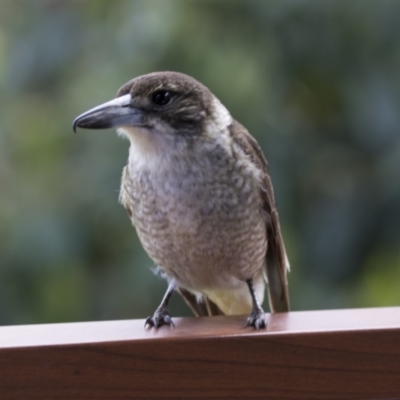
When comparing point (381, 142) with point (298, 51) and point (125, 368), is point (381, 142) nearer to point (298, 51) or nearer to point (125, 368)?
point (298, 51)

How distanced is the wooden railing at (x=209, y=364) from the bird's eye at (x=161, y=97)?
840mm

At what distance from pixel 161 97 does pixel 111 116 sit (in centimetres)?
23

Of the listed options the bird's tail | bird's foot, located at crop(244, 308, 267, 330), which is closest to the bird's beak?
bird's foot, located at crop(244, 308, 267, 330)

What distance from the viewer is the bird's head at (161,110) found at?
2666 mm

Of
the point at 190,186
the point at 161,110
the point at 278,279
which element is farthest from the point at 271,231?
the point at 161,110

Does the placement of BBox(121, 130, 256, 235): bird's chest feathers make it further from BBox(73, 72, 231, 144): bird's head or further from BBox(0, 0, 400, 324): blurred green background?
BBox(0, 0, 400, 324): blurred green background

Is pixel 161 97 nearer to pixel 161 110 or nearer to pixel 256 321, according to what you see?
pixel 161 110

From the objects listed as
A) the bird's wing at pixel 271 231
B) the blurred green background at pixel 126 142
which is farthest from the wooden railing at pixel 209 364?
the blurred green background at pixel 126 142

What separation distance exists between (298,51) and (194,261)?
1379 mm

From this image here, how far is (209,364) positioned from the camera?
218 centimetres

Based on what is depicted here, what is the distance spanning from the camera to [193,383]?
2.16 meters

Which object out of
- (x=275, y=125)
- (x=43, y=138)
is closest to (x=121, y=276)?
(x=43, y=138)

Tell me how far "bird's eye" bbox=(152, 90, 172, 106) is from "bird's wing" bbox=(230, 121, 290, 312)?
30 centimetres

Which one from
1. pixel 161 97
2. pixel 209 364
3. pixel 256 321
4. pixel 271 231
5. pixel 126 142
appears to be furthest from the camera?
pixel 126 142
